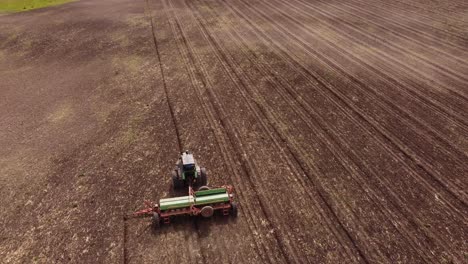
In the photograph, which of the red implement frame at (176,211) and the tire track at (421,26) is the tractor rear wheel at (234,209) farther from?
the tire track at (421,26)

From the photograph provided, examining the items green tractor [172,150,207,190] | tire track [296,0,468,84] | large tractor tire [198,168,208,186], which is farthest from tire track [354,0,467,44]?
green tractor [172,150,207,190]

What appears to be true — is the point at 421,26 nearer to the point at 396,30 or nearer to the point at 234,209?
the point at 396,30

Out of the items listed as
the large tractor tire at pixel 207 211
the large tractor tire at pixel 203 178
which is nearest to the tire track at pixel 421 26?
the large tractor tire at pixel 203 178

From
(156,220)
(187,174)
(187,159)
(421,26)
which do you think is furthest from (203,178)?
(421,26)

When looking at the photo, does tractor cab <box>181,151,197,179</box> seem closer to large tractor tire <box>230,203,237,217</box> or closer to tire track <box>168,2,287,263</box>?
tire track <box>168,2,287,263</box>

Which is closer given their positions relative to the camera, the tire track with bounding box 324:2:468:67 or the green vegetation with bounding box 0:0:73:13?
the tire track with bounding box 324:2:468:67

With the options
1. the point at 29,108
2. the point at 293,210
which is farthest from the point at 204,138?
the point at 29,108
